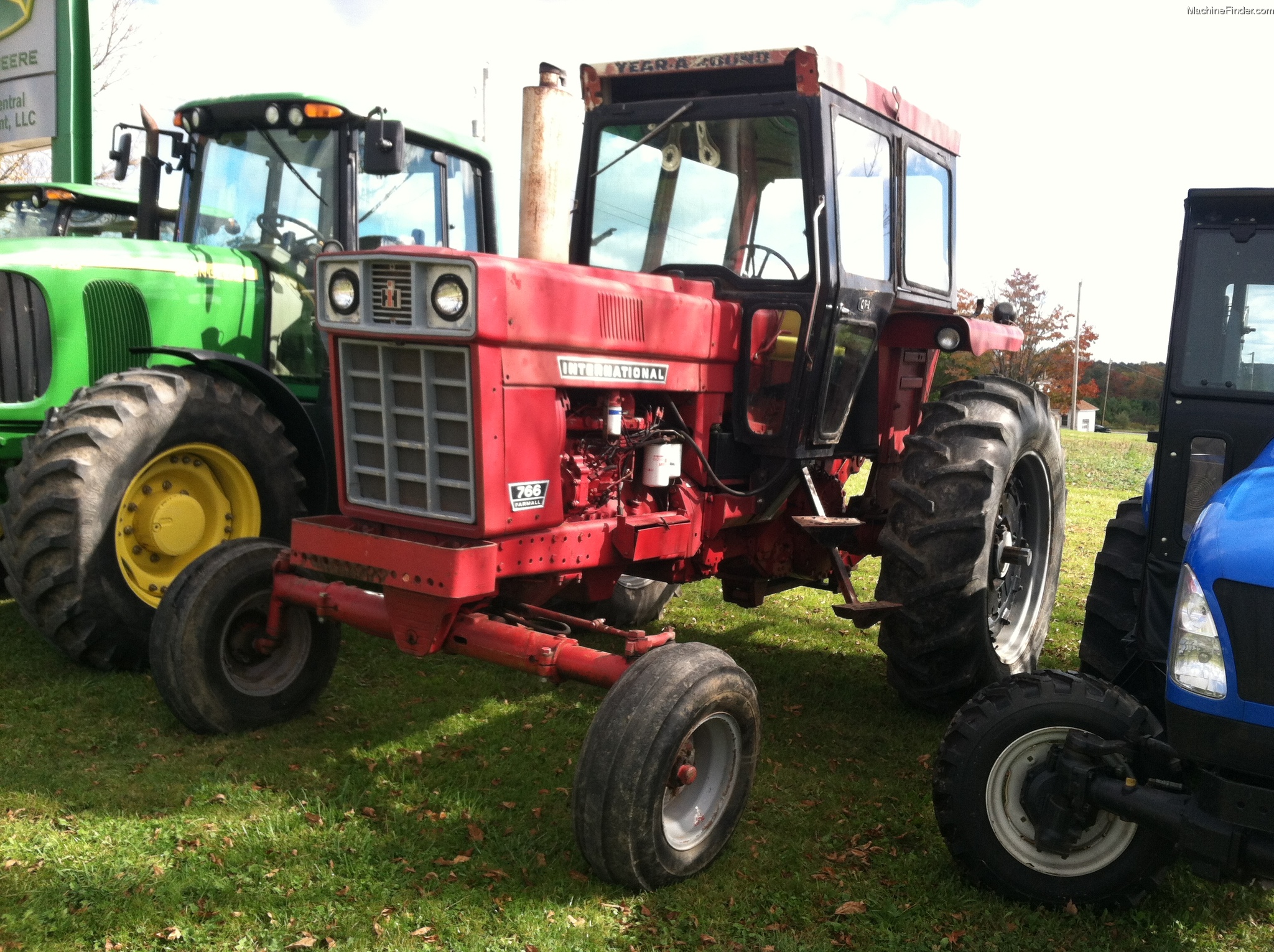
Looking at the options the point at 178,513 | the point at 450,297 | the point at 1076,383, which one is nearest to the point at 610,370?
the point at 450,297

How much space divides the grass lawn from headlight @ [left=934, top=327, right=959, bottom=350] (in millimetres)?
1725

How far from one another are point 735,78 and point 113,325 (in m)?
3.44

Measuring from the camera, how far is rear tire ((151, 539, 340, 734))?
13.2 ft

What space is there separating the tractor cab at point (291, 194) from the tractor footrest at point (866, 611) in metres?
3.34

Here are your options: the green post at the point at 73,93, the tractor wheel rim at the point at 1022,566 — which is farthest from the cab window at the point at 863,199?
the green post at the point at 73,93

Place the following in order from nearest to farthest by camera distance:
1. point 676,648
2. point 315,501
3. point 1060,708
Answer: point 1060,708 < point 676,648 < point 315,501

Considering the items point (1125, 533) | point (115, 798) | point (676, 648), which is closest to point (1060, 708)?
point (676, 648)

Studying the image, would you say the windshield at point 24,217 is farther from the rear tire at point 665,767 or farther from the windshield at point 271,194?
the rear tire at point 665,767

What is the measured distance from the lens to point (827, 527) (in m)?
4.58

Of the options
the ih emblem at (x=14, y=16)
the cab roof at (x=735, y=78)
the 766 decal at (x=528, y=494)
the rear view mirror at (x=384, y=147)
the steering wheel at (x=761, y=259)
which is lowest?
the 766 decal at (x=528, y=494)

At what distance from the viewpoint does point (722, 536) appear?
477cm

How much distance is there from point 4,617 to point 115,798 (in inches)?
107

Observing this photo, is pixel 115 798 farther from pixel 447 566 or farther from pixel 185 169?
pixel 185 169

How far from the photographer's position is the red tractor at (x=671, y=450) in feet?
11.3
